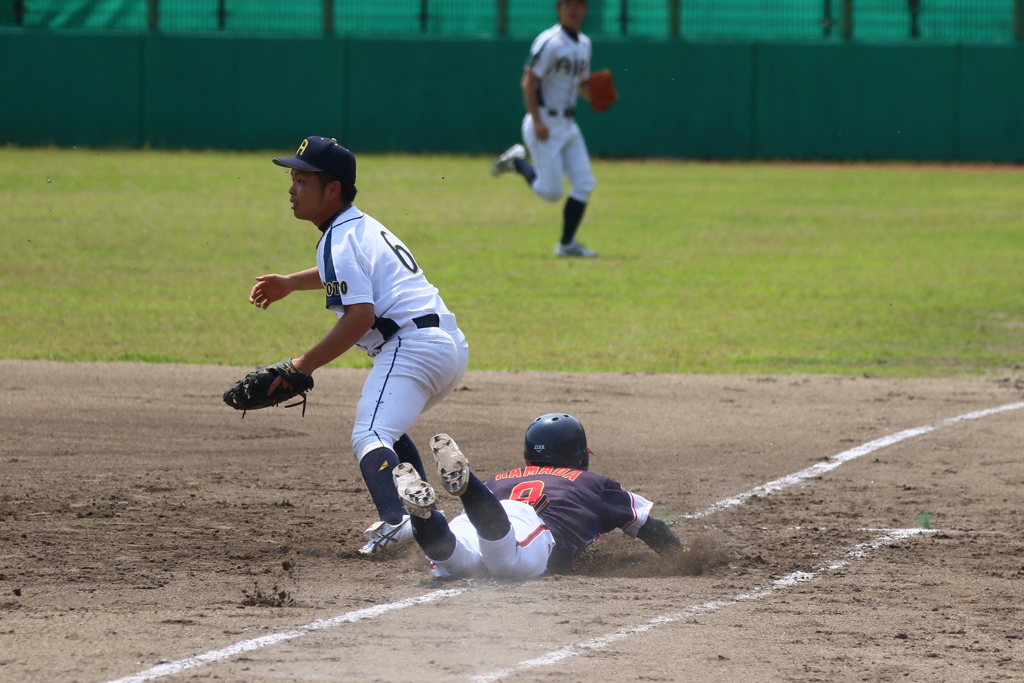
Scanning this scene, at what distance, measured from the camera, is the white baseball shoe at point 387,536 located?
4.82m

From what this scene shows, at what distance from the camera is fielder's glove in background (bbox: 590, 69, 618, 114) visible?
14078 mm

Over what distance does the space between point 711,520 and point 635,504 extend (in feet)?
2.53

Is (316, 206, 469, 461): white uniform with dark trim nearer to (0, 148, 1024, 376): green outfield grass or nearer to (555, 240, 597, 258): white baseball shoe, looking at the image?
(0, 148, 1024, 376): green outfield grass

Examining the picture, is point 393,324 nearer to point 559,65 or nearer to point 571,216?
point 571,216

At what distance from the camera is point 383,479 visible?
15.4 ft

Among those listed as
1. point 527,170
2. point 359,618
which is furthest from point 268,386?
point 527,170

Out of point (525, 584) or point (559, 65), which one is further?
point (559, 65)

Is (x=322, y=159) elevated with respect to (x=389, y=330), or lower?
elevated

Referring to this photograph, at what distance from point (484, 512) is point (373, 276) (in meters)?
1.00

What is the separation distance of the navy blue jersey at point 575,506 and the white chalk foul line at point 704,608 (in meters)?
0.60

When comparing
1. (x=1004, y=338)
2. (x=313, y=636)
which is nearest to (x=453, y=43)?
(x=1004, y=338)

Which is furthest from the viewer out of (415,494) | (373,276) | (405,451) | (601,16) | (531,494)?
(601,16)

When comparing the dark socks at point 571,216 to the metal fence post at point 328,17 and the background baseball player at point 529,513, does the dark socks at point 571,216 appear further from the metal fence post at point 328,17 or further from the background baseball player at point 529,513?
the metal fence post at point 328,17

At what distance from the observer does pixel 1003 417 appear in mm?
7656
